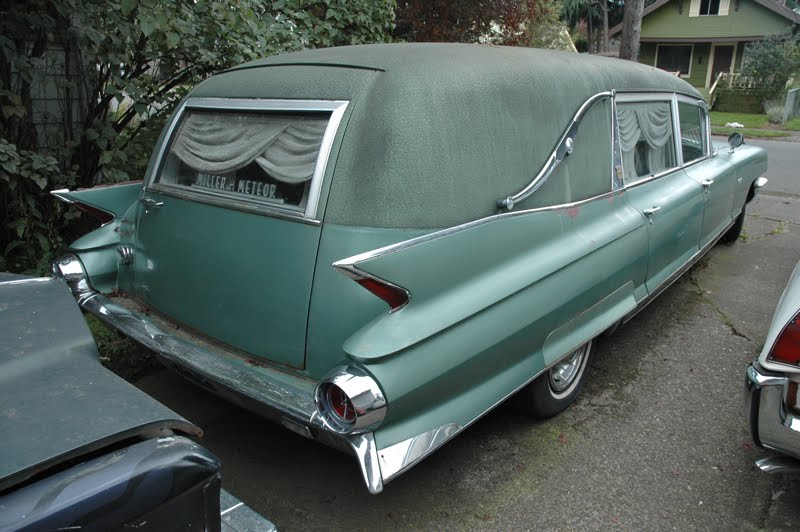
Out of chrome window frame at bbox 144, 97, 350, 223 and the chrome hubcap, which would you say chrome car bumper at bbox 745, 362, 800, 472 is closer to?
the chrome hubcap

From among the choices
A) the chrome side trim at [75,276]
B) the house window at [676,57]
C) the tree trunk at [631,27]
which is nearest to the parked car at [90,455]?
the chrome side trim at [75,276]

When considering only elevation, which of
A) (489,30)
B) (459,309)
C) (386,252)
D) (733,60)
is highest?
(733,60)

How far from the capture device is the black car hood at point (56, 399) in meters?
1.36

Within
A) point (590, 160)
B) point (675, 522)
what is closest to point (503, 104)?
point (590, 160)

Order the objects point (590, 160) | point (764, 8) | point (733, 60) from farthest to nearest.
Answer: point (733, 60) < point (764, 8) < point (590, 160)

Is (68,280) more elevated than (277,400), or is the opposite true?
(68,280)

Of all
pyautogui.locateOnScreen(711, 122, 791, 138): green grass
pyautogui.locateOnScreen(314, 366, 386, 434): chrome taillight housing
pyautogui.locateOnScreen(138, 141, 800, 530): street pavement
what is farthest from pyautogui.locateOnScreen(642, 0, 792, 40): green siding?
pyautogui.locateOnScreen(314, 366, 386, 434): chrome taillight housing

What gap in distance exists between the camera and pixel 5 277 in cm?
233

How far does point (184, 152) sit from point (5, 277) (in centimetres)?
109

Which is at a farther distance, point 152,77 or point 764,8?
point 764,8

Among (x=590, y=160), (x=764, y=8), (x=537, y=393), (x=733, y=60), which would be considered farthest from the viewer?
(x=733, y=60)

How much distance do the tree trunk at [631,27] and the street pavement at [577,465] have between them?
7688 millimetres

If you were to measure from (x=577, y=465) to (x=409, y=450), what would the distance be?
1.12 meters

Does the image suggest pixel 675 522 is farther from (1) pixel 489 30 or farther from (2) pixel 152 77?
(1) pixel 489 30
